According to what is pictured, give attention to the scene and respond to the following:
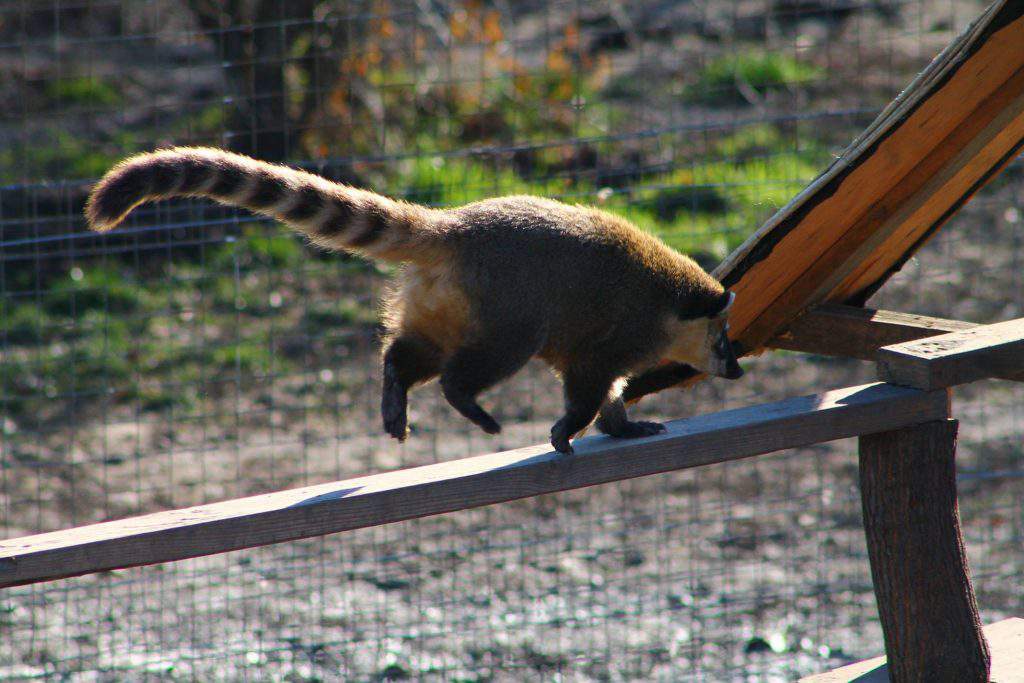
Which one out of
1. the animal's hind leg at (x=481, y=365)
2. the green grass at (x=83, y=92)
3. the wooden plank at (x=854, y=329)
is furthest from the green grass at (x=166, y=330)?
the animal's hind leg at (x=481, y=365)

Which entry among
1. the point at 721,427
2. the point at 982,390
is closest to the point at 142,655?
the point at 721,427

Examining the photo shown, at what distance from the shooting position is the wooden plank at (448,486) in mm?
2363

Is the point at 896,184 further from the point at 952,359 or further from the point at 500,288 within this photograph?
the point at 500,288

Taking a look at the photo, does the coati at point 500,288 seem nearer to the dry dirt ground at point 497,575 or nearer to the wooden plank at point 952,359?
the wooden plank at point 952,359

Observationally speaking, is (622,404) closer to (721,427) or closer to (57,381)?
(721,427)

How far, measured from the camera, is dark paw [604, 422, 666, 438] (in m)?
3.14

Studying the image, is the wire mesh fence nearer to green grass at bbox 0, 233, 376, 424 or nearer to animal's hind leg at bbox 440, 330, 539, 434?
green grass at bbox 0, 233, 376, 424

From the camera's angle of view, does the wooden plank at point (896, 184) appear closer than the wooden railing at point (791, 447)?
No

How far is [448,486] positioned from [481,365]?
65cm

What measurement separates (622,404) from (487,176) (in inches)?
140

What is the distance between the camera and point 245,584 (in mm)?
4918

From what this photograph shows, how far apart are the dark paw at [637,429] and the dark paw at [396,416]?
1.77ft

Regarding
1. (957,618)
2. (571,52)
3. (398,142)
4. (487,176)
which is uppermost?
(571,52)

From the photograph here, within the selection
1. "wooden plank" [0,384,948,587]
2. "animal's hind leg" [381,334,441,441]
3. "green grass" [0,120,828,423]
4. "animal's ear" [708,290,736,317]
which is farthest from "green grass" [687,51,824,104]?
"wooden plank" [0,384,948,587]
